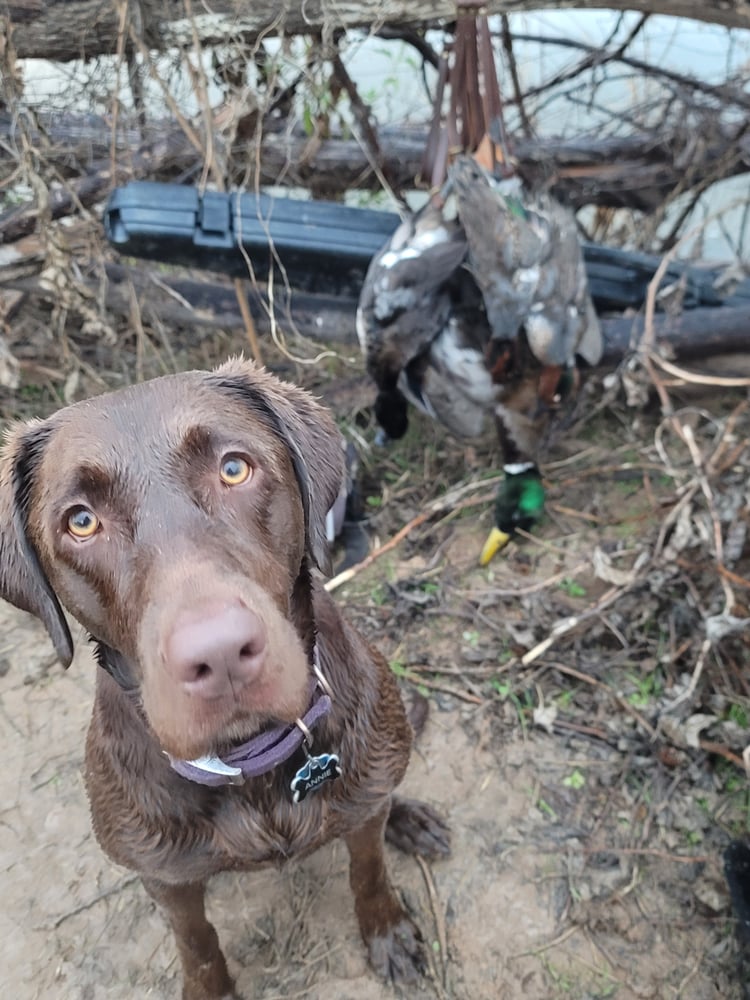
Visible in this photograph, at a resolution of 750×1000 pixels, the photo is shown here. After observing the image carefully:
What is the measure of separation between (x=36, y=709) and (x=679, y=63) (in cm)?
426

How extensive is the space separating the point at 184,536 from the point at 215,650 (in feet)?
0.69

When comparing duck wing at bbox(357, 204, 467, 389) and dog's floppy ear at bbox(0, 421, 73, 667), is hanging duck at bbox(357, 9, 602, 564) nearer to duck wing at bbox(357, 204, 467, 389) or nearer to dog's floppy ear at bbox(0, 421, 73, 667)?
duck wing at bbox(357, 204, 467, 389)

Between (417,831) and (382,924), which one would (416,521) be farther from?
(382,924)

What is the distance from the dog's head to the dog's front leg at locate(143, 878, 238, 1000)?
0.64m

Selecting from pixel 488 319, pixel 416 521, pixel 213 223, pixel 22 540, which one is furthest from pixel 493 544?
pixel 22 540

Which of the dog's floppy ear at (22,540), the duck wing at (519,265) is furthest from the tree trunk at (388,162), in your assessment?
the dog's floppy ear at (22,540)

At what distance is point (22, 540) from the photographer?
1.42 metres

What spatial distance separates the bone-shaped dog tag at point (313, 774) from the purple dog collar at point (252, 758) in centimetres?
5

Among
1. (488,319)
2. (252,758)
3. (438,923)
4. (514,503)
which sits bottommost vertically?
(438,923)

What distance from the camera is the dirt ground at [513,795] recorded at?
216 centimetres

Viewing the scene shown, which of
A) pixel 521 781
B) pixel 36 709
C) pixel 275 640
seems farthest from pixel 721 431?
pixel 36 709

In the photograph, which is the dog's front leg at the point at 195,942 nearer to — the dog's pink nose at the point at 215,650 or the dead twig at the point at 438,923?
the dead twig at the point at 438,923

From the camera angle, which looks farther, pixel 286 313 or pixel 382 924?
pixel 286 313

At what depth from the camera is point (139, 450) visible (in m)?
1.32
